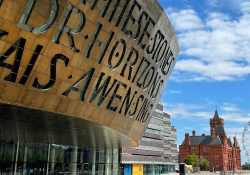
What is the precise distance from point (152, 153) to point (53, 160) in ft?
118

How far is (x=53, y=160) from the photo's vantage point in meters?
35.9

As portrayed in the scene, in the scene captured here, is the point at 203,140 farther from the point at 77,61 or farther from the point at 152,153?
the point at 77,61

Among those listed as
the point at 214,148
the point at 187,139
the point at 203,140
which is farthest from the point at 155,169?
the point at 203,140

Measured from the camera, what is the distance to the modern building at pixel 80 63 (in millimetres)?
15023

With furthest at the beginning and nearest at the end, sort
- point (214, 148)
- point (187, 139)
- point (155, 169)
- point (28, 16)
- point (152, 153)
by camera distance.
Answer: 1. point (187, 139)
2. point (214, 148)
3. point (155, 169)
4. point (152, 153)
5. point (28, 16)

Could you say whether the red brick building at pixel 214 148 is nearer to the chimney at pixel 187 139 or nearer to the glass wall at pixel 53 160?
the chimney at pixel 187 139

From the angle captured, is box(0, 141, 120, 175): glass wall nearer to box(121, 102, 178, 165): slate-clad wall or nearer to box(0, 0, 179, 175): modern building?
box(0, 0, 179, 175): modern building

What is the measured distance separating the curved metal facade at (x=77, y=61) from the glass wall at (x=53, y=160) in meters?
5.78

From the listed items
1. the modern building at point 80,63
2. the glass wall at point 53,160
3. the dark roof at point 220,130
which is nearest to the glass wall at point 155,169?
the glass wall at point 53,160

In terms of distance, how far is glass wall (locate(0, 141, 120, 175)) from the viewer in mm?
31109

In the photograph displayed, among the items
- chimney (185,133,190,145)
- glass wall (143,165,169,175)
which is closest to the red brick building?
chimney (185,133,190,145)

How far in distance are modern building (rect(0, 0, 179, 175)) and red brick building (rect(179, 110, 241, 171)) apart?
118 m

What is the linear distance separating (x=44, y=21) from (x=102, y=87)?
6.84 metres

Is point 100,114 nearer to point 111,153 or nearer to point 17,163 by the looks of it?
point 17,163
